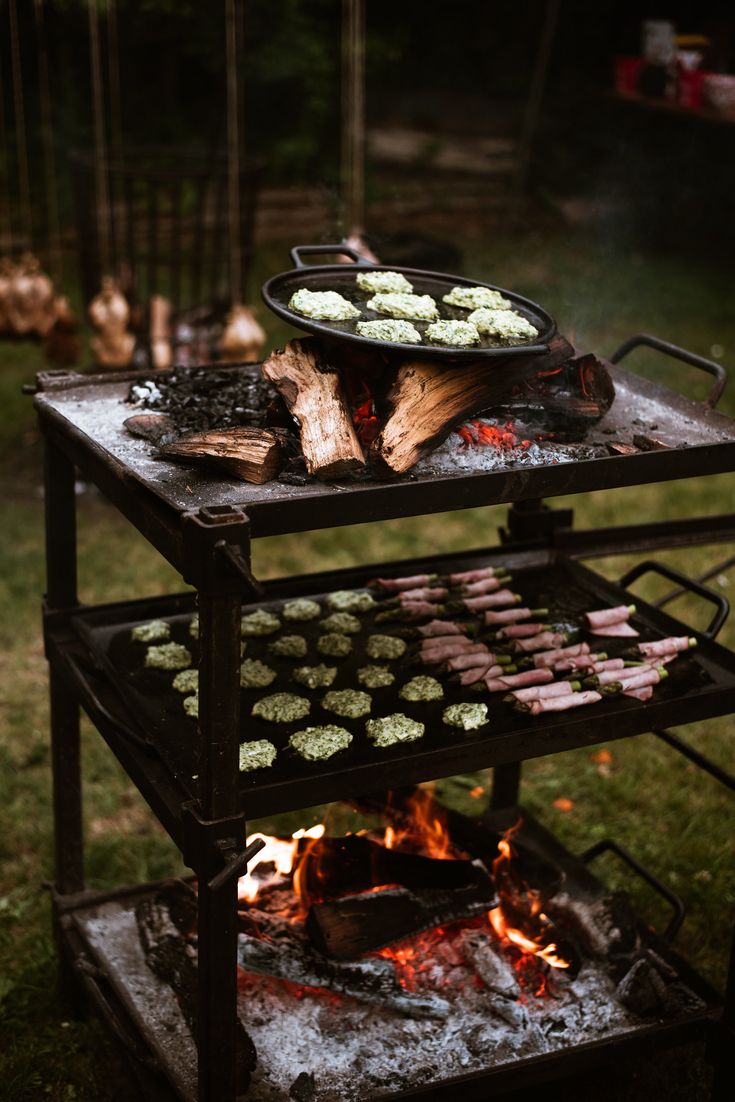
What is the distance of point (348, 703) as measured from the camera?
106 inches

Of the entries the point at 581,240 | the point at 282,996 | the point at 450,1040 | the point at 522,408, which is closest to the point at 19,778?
the point at 282,996

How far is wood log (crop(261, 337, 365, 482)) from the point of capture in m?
2.28

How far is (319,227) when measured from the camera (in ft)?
36.4

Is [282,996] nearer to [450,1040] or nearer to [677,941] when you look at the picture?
[450,1040]

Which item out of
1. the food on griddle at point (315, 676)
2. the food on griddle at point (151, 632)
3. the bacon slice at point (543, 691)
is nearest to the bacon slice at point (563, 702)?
the bacon slice at point (543, 691)

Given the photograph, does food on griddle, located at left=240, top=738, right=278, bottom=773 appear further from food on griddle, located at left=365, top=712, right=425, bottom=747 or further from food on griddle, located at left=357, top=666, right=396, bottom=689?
food on griddle, located at left=357, top=666, right=396, bottom=689

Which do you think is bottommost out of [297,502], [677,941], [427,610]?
[677,941]

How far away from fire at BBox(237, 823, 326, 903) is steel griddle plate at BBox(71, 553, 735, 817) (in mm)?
563

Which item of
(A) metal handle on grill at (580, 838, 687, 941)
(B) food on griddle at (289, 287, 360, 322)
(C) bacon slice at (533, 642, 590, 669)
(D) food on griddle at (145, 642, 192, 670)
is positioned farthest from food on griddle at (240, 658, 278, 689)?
(A) metal handle on grill at (580, 838, 687, 941)

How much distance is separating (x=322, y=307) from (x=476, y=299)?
17.7 inches

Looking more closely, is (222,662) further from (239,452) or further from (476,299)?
(476,299)

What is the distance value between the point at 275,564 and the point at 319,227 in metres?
5.91

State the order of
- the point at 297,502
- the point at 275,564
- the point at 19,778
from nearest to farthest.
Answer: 1. the point at 297,502
2. the point at 19,778
3. the point at 275,564

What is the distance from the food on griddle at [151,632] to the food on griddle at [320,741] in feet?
1.94
